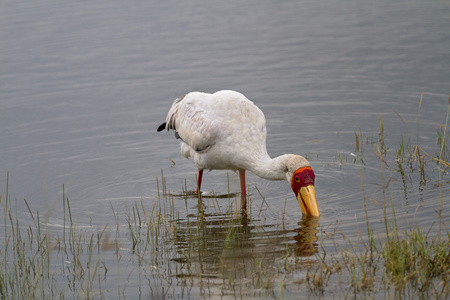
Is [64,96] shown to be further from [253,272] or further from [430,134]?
[253,272]

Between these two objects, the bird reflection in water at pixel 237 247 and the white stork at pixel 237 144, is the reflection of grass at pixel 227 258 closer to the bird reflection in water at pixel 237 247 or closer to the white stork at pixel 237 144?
the bird reflection in water at pixel 237 247

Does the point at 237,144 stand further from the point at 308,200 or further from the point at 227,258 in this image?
the point at 227,258

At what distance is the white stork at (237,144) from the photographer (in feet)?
22.8

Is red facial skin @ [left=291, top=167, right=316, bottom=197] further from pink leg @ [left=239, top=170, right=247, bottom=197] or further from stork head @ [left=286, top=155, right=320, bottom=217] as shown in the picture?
pink leg @ [left=239, top=170, right=247, bottom=197]

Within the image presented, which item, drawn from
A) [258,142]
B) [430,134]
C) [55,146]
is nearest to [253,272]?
[258,142]

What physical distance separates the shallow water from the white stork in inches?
17.0

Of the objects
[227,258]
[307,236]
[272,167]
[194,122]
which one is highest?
[194,122]

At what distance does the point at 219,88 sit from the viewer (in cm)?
1187

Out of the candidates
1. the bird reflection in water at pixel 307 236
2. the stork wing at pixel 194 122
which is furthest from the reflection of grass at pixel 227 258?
the stork wing at pixel 194 122

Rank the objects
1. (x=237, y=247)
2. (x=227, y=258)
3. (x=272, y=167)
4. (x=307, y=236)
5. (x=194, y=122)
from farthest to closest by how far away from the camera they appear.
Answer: (x=194, y=122)
(x=272, y=167)
(x=307, y=236)
(x=237, y=247)
(x=227, y=258)

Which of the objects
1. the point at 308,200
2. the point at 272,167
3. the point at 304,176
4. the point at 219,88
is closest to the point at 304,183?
the point at 304,176

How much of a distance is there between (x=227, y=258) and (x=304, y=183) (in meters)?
1.14

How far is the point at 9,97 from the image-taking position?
12148 millimetres

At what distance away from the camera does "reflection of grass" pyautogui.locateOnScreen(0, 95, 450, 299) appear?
5129 millimetres
